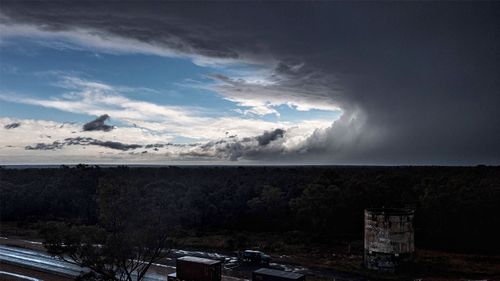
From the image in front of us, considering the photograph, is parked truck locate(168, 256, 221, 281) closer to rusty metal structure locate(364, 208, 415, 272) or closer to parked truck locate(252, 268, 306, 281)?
parked truck locate(252, 268, 306, 281)

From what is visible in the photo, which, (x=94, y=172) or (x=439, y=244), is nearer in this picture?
(x=439, y=244)

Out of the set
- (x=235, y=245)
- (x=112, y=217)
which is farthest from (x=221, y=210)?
(x=112, y=217)

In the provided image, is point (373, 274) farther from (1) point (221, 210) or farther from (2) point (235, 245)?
(1) point (221, 210)

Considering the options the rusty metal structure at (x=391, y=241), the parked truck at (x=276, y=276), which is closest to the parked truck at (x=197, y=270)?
the parked truck at (x=276, y=276)

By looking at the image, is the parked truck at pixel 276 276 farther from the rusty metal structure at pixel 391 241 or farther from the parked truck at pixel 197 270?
the rusty metal structure at pixel 391 241

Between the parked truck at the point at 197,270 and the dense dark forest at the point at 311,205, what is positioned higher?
the dense dark forest at the point at 311,205

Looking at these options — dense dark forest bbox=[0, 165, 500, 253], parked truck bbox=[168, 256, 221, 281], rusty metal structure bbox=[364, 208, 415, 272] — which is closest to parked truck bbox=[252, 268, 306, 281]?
parked truck bbox=[168, 256, 221, 281]
